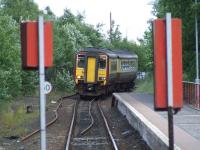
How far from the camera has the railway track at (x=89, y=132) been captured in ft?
57.6

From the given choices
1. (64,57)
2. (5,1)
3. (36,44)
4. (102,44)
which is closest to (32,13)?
(5,1)

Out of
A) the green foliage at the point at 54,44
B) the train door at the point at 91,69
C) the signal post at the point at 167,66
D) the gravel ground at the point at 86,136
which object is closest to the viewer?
the signal post at the point at 167,66

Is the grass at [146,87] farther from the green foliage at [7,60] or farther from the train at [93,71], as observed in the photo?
the green foliage at [7,60]

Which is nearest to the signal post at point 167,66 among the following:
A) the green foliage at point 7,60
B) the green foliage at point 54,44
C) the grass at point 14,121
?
the green foliage at point 54,44

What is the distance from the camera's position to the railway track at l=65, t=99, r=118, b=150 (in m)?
17.6

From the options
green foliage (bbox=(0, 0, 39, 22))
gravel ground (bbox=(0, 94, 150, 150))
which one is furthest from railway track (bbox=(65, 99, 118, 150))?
green foliage (bbox=(0, 0, 39, 22))

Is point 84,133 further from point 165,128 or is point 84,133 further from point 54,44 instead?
point 54,44

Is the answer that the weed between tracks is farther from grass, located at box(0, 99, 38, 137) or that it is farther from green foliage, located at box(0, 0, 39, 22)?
green foliage, located at box(0, 0, 39, 22)

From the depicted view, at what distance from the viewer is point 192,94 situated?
24.6 m

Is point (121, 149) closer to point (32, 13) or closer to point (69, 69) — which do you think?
point (69, 69)

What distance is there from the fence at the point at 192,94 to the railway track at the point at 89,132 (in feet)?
11.3

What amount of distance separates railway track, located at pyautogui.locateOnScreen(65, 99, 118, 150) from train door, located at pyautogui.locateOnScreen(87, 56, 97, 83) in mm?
8257

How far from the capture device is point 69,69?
49.6 metres

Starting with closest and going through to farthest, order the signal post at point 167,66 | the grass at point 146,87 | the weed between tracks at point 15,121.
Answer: the signal post at point 167,66 < the weed between tracks at point 15,121 < the grass at point 146,87
